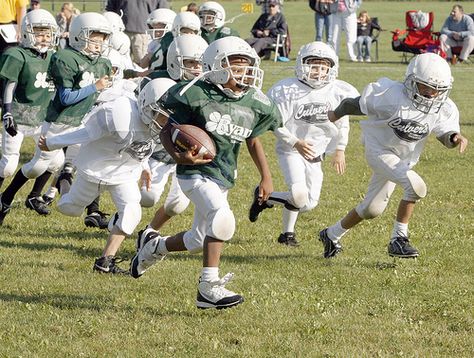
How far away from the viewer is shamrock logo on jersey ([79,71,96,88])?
25.8 ft

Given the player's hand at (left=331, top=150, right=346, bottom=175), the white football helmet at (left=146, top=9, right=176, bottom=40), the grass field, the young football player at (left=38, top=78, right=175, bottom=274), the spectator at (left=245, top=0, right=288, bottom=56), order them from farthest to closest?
the spectator at (left=245, top=0, right=288, bottom=56)
the white football helmet at (left=146, top=9, right=176, bottom=40)
the player's hand at (left=331, top=150, right=346, bottom=175)
the young football player at (left=38, top=78, right=175, bottom=274)
the grass field

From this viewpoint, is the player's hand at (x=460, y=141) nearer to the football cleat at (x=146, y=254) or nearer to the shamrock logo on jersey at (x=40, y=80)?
the football cleat at (x=146, y=254)

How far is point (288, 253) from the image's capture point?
7.53m

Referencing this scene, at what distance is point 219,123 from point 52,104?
9.13 ft

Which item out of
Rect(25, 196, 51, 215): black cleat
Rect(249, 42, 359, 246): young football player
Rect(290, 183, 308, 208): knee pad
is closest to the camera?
Rect(290, 183, 308, 208): knee pad

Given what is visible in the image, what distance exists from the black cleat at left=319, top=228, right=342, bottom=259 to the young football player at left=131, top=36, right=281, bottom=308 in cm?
160

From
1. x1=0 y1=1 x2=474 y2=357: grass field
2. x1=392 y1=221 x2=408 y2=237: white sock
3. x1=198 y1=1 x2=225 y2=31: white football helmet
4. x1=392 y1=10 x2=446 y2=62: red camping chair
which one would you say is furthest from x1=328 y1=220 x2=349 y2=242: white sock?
x1=392 y1=10 x2=446 y2=62: red camping chair

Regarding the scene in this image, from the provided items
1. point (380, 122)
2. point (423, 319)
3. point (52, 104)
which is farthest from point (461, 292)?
point (52, 104)

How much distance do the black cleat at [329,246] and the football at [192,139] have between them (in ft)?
6.55

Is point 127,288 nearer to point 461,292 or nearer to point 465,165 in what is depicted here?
point 461,292

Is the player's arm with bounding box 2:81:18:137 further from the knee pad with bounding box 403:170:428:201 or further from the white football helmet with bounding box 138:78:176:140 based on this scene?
the knee pad with bounding box 403:170:428:201

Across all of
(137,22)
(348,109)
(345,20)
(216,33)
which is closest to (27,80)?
(216,33)

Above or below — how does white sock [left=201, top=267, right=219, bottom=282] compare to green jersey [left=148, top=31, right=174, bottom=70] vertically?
above

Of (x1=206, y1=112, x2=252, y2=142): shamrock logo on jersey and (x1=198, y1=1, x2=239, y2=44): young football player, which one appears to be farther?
(x1=198, y1=1, x2=239, y2=44): young football player
